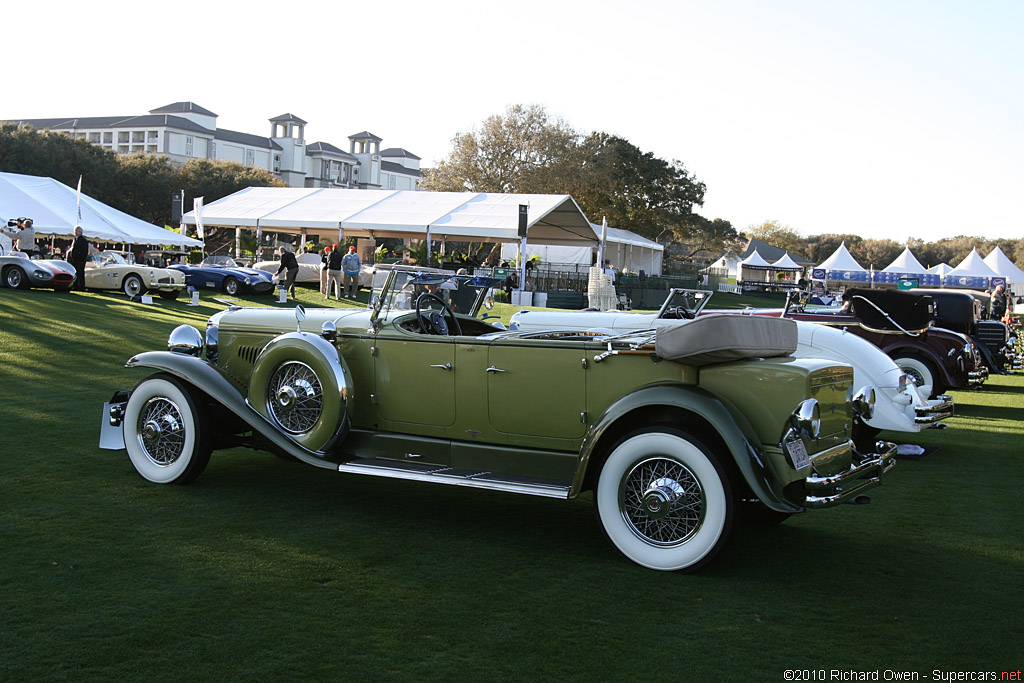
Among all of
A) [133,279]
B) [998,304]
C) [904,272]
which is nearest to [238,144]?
[904,272]

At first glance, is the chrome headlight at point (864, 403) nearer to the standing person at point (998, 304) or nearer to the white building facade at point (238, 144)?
the standing person at point (998, 304)

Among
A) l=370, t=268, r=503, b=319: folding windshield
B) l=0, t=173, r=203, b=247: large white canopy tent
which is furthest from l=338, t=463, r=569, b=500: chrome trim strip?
l=0, t=173, r=203, b=247: large white canopy tent

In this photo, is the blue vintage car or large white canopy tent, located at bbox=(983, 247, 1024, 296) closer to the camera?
the blue vintage car

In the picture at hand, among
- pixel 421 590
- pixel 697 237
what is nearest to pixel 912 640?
pixel 421 590

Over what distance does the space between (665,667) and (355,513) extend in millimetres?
2627

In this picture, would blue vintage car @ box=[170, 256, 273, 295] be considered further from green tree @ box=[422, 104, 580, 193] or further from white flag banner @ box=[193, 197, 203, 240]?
green tree @ box=[422, 104, 580, 193]

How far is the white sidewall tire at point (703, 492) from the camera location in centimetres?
435

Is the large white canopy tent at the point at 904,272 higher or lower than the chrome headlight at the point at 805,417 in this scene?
higher

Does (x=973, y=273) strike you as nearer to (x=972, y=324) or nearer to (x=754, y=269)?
(x=754, y=269)

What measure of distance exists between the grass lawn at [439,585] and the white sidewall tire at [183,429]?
11cm

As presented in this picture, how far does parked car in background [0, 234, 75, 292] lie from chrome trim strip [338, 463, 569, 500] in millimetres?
17544

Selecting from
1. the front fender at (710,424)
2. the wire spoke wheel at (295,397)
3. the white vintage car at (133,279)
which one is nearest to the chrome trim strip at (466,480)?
the front fender at (710,424)

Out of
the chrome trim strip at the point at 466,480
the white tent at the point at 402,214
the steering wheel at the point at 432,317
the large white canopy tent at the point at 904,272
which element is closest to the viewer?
the chrome trim strip at the point at 466,480

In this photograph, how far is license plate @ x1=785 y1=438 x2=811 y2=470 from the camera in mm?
4398
